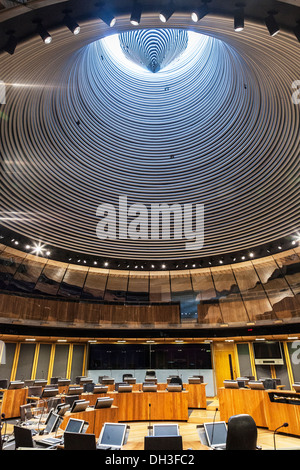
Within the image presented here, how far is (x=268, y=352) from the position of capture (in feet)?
45.8

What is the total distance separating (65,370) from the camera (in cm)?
1423

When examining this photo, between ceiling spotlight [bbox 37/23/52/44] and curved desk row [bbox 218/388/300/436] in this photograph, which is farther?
curved desk row [bbox 218/388/300/436]

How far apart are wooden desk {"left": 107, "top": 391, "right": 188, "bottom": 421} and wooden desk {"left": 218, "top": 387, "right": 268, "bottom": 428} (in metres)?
1.26

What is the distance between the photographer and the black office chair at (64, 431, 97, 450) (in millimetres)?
3365

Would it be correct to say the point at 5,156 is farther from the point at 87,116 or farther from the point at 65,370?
the point at 65,370

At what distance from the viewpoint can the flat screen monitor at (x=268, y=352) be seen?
1372 centimetres

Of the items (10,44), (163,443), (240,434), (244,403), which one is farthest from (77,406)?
(10,44)

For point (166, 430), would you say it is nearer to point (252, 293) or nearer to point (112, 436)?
point (112, 436)

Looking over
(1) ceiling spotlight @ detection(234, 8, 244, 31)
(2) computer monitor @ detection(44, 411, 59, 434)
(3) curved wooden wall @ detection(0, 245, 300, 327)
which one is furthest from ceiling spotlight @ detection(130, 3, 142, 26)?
(3) curved wooden wall @ detection(0, 245, 300, 327)

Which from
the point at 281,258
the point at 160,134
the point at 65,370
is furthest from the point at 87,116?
the point at 65,370

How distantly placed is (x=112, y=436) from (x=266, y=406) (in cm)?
588

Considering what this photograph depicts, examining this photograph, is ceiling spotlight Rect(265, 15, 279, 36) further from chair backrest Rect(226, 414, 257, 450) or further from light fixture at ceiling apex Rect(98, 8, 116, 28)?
chair backrest Rect(226, 414, 257, 450)

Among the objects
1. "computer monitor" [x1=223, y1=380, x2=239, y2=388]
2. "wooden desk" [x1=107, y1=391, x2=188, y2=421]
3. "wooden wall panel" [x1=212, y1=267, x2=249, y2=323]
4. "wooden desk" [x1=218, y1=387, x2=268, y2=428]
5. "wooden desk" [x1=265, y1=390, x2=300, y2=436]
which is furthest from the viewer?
"wooden wall panel" [x1=212, y1=267, x2=249, y2=323]

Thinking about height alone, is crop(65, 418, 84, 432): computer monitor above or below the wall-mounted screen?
below
